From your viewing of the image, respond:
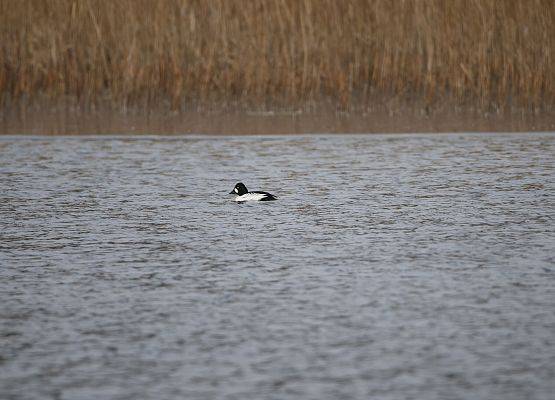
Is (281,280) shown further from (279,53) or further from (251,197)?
(279,53)

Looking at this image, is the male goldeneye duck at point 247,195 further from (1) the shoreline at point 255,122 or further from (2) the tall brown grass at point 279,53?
(2) the tall brown grass at point 279,53

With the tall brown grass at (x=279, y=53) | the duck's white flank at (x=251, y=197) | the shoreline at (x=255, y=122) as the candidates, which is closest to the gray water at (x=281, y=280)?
the duck's white flank at (x=251, y=197)

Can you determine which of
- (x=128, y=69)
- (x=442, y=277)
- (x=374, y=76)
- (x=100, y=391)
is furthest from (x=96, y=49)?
(x=100, y=391)

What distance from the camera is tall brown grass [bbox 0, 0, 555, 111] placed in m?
15.3

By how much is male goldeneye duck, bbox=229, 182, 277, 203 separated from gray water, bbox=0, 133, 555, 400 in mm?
70

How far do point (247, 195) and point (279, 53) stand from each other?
681 centimetres

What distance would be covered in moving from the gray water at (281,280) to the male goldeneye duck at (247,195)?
7 cm

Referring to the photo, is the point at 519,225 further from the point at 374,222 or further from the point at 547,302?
the point at 547,302

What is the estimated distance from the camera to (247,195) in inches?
352

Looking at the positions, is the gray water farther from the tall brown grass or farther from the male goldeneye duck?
the tall brown grass

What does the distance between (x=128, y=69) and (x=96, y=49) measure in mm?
540

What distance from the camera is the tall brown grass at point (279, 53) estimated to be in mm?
15297

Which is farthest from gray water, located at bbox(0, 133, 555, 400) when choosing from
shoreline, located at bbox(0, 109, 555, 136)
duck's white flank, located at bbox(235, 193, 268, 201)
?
shoreline, located at bbox(0, 109, 555, 136)

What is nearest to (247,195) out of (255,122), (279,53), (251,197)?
(251,197)
